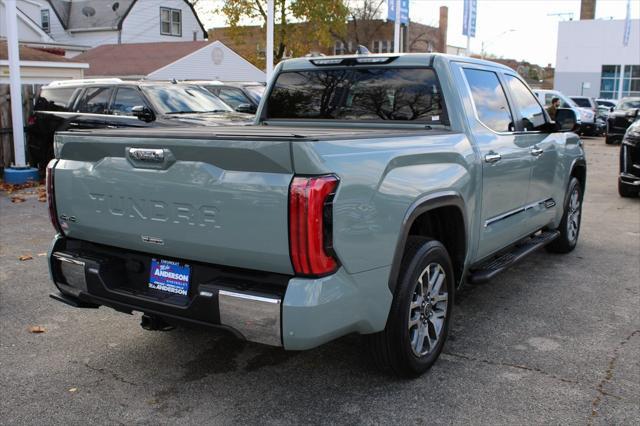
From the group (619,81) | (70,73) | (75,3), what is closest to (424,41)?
(619,81)

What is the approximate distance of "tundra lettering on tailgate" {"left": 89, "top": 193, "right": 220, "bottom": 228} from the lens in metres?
3.15

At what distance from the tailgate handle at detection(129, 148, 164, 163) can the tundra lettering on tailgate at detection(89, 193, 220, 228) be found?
213 millimetres

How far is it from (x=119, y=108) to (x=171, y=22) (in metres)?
27.6

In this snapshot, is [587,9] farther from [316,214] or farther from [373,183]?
[316,214]

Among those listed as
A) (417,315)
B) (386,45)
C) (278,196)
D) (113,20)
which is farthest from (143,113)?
(386,45)

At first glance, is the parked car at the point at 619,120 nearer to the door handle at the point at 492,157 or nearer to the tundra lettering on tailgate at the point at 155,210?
the door handle at the point at 492,157

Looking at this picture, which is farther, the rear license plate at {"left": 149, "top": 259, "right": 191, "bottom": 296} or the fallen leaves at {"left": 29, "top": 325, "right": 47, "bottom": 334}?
the fallen leaves at {"left": 29, "top": 325, "right": 47, "bottom": 334}

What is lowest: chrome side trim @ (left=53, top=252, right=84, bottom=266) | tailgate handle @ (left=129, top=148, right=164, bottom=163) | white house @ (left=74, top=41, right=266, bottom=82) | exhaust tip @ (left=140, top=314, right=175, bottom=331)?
exhaust tip @ (left=140, top=314, right=175, bottom=331)

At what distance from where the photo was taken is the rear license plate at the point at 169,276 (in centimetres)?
336

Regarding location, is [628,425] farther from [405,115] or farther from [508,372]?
[405,115]

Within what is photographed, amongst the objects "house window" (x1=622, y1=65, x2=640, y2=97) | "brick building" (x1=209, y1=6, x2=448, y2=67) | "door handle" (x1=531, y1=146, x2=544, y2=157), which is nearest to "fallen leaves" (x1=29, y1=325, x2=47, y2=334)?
"door handle" (x1=531, y1=146, x2=544, y2=157)

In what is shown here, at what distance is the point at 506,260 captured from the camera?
5031 mm

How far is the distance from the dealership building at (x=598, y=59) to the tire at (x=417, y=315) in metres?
48.7

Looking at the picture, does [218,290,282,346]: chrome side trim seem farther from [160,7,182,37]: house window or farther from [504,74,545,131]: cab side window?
[160,7,182,37]: house window
